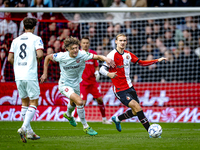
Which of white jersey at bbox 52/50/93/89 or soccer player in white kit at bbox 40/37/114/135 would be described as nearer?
soccer player in white kit at bbox 40/37/114/135

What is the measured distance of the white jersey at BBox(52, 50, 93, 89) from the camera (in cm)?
719

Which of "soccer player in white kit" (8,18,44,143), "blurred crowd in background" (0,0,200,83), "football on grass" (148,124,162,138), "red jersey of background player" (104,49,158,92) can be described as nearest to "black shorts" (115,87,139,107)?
"red jersey of background player" (104,49,158,92)

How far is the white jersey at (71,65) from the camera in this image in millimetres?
7188

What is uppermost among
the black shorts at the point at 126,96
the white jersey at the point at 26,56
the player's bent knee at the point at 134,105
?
the white jersey at the point at 26,56

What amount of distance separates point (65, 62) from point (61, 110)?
4080mm

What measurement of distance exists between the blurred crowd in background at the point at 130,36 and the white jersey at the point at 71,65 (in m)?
4.02

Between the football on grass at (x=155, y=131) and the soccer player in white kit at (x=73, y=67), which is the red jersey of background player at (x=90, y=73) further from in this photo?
the football on grass at (x=155, y=131)

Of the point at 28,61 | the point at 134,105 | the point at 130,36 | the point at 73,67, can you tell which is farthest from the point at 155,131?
the point at 130,36

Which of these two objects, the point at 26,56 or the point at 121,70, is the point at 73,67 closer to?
the point at 121,70

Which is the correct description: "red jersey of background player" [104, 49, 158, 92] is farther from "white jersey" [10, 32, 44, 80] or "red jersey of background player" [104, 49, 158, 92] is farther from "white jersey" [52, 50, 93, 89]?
"white jersey" [10, 32, 44, 80]

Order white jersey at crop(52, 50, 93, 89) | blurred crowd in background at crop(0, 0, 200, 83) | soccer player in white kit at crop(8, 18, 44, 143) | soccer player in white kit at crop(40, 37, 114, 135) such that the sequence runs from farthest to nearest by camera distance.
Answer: blurred crowd in background at crop(0, 0, 200, 83) < white jersey at crop(52, 50, 93, 89) < soccer player in white kit at crop(40, 37, 114, 135) < soccer player in white kit at crop(8, 18, 44, 143)

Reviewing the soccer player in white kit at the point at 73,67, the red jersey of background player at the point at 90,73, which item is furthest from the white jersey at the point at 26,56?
the red jersey of background player at the point at 90,73

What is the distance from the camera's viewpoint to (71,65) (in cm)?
730

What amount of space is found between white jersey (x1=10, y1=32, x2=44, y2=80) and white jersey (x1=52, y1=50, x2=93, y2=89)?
2.96 feet
